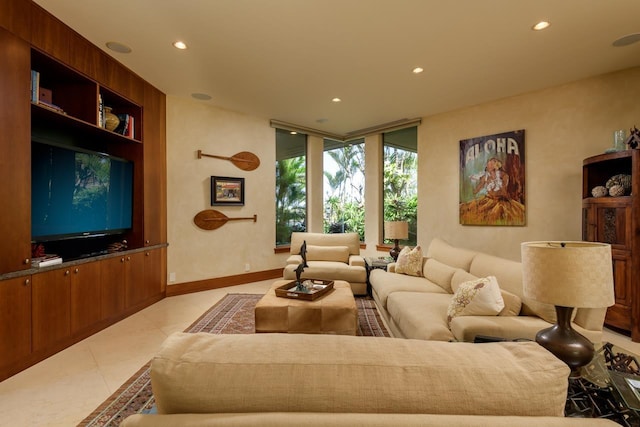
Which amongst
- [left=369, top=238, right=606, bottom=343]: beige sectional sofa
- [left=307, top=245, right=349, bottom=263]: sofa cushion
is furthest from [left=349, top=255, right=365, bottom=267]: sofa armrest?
[left=369, top=238, right=606, bottom=343]: beige sectional sofa

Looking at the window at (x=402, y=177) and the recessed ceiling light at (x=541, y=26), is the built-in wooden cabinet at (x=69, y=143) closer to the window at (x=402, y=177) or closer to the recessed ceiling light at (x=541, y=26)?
the window at (x=402, y=177)

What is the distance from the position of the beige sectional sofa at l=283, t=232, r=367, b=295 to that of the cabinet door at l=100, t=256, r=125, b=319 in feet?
6.36

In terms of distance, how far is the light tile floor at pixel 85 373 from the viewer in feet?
5.94

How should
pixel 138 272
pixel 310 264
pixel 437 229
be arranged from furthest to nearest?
pixel 437 229, pixel 310 264, pixel 138 272

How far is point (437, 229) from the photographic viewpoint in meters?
5.04

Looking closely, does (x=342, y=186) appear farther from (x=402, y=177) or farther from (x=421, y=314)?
(x=421, y=314)

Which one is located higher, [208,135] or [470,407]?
[208,135]

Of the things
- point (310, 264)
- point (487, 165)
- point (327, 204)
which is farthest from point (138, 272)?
point (487, 165)

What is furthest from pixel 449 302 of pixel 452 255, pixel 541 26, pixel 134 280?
pixel 134 280

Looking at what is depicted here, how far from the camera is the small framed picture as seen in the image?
15.4 feet

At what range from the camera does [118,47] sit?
9.82 feet

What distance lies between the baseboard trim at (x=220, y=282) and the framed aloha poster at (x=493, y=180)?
3350 mm

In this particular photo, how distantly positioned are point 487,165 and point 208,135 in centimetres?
425

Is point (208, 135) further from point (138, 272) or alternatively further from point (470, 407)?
point (470, 407)
